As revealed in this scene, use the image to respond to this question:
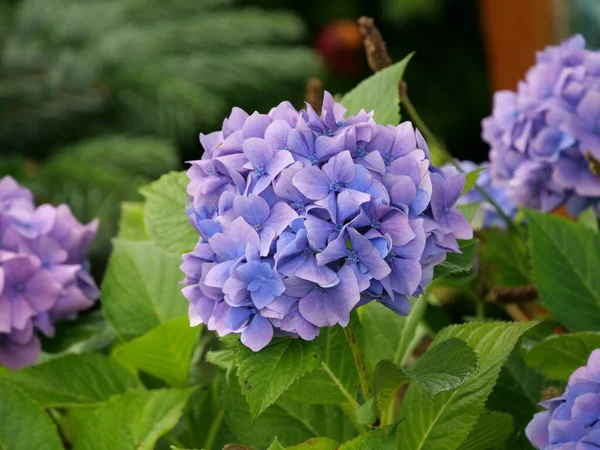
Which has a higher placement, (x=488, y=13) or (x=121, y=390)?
(x=121, y=390)

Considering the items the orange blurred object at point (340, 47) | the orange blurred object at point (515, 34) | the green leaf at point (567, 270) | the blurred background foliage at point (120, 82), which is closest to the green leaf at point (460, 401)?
the green leaf at point (567, 270)

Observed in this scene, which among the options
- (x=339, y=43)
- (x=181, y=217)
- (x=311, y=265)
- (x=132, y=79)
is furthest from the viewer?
(x=339, y=43)

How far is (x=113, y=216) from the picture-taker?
1508 millimetres

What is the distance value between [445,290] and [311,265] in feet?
1.18

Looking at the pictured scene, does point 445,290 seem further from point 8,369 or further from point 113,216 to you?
point 113,216

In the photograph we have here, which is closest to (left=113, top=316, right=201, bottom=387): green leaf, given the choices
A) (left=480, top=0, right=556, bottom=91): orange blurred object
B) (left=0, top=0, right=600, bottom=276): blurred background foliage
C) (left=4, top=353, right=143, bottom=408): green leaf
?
(left=4, top=353, right=143, bottom=408): green leaf

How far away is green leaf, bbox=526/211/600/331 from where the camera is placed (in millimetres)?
544

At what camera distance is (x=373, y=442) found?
0.39 m

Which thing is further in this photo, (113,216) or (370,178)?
(113,216)

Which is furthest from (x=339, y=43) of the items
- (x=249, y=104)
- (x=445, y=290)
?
(x=445, y=290)

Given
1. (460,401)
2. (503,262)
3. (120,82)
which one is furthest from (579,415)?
(120,82)

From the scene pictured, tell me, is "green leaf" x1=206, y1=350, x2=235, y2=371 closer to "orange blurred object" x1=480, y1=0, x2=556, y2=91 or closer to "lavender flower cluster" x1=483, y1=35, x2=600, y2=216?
"lavender flower cluster" x1=483, y1=35, x2=600, y2=216

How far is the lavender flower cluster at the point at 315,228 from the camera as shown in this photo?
36 centimetres

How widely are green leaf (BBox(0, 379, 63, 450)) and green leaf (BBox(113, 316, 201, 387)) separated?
3.3 inches
